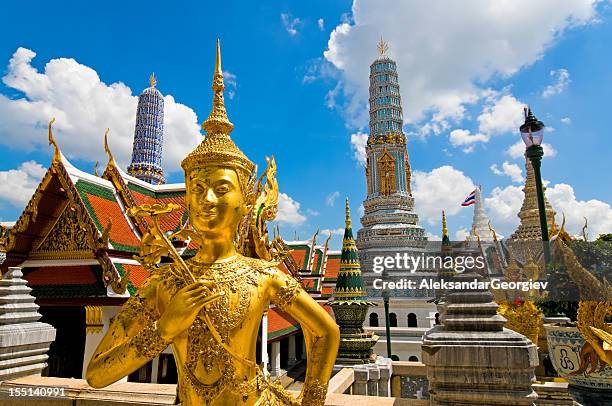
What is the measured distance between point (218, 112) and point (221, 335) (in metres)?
1.69

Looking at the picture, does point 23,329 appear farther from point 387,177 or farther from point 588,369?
point 387,177

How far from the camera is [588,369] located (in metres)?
4.62

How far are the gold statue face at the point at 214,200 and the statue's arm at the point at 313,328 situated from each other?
554 millimetres

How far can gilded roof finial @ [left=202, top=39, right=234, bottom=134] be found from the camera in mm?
3051

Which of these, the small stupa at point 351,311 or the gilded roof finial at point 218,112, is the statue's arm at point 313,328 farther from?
the small stupa at point 351,311

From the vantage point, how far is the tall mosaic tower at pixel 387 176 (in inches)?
1363

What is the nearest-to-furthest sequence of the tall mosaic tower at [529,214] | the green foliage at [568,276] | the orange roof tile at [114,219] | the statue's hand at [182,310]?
the statue's hand at [182,310] < the green foliage at [568,276] < the orange roof tile at [114,219] < the tall mosaic tower at [529,214]

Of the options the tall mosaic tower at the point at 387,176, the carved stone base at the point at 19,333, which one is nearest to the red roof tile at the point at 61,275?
the carved stone base at the point at 19,333

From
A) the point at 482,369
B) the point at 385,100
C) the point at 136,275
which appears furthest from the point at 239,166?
the point at 385,100

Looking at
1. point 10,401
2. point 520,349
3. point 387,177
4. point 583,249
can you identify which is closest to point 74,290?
point 10,401

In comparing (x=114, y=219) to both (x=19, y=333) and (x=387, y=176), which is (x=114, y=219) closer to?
(x=19, y=333)

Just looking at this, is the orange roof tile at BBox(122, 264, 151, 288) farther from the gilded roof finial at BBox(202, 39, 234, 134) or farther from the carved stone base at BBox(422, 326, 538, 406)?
the carved stone base at BBox(422, 326, 538, 406)

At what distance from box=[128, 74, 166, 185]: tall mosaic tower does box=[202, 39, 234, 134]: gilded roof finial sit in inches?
2026

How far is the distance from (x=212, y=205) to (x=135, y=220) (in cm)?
986
